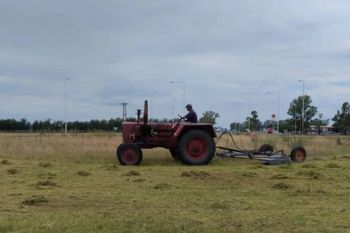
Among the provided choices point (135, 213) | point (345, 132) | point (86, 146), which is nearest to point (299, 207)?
point (135, 213)

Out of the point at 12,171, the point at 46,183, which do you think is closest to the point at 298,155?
the point at 12,171

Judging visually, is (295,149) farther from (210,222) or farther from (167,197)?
(210,222)

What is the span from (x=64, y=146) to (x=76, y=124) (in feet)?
251

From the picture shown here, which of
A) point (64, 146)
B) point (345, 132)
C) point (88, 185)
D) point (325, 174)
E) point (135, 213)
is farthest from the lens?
point (345, 132)

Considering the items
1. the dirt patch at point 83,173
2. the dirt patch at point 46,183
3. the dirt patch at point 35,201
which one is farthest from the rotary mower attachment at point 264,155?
the dirt patch at point 35,201

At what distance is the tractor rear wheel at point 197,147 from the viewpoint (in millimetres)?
19641

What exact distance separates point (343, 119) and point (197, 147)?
95.7 metres

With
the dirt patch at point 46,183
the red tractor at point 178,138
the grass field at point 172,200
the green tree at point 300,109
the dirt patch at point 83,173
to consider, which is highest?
the green tree at point 300,109

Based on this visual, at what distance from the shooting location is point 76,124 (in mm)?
100125

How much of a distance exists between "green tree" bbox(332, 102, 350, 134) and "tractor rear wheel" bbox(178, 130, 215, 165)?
93.9m

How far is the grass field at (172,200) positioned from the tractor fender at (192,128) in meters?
2.52

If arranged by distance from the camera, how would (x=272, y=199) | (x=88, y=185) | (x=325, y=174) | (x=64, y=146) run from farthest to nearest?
(x=64, y=146) → (x=325, y=174) → (x=88, y=185) → (x=272, y=199)

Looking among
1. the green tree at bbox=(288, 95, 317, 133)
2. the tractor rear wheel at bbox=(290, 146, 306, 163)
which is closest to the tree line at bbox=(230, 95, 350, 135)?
the green tree at bbox=(288, 95, 317, 133)

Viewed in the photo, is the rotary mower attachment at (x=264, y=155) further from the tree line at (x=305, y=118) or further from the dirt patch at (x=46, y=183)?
the tree line at (x=305, y=118)
